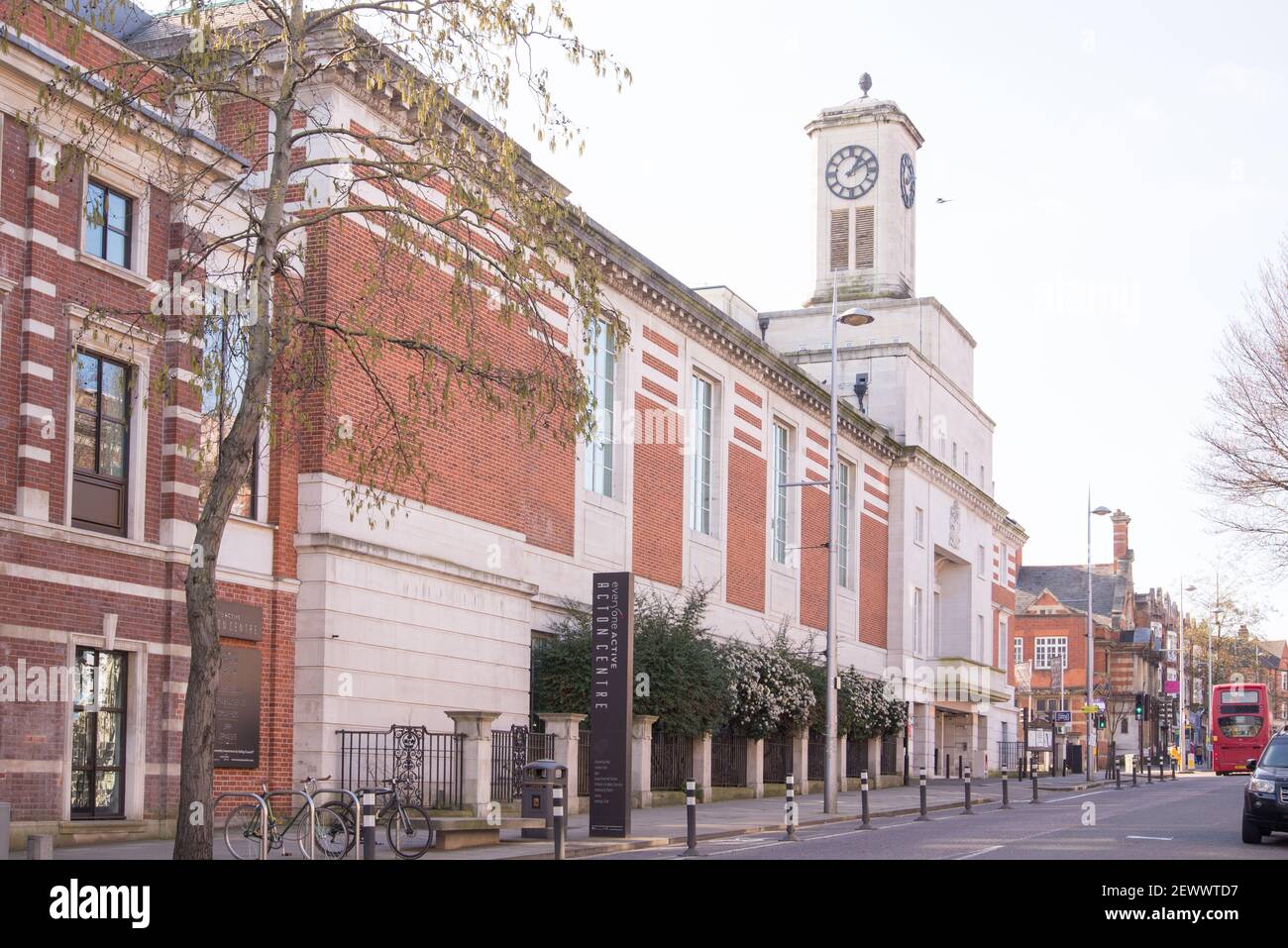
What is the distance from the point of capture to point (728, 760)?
38938 millimetres

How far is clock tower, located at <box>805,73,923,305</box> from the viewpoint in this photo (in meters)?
59.9

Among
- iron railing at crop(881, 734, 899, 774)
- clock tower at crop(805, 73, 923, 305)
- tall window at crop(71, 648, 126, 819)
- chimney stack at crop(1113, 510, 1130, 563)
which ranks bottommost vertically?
iron railing at crop(881, 734, 899, 774)

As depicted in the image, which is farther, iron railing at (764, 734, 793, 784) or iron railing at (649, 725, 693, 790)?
iron railing at (764, 734, 793, 784)

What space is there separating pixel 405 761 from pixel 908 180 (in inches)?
1659

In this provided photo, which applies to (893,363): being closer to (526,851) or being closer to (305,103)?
(305,103)

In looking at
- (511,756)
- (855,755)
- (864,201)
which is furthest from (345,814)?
(864,201)

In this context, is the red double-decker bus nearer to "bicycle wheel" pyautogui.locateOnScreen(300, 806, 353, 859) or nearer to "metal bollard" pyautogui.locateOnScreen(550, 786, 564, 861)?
"metal bollard" pyautogui.locateOnScreen(550, 786, 564, 861)

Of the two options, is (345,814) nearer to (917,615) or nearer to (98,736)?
(98,736)

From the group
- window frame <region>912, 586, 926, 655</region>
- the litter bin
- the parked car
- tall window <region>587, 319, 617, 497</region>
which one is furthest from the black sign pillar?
window frame <region>912, 586, 926, 655</region>

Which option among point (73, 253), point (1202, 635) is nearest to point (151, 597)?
point (73, 253)

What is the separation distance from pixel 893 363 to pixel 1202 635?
221 feet

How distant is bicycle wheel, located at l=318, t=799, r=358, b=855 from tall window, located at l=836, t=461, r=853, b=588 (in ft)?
115
